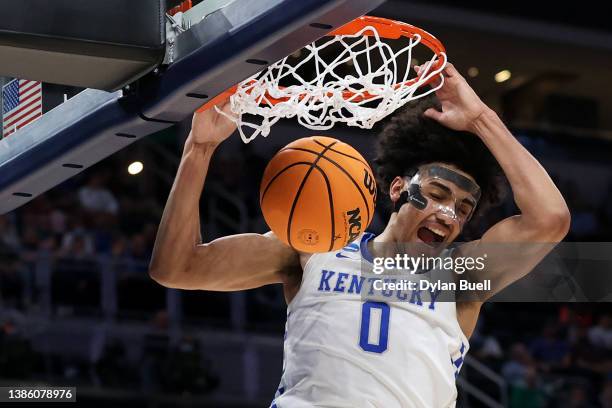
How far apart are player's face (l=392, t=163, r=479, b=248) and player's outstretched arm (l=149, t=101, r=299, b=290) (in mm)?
431

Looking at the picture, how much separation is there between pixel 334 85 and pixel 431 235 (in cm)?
70

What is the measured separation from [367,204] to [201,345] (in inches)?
167

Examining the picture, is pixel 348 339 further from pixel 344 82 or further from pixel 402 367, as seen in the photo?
pixel 344 82

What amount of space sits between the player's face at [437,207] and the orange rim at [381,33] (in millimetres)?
463

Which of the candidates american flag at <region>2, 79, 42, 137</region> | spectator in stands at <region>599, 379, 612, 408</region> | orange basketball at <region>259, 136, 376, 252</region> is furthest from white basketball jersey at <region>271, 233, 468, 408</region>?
spectator in stands at <region>599, 379, 612, 408</region>

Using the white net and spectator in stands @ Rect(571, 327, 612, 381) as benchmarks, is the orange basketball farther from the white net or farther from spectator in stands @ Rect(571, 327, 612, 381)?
spectator in stands @ Rect(571, 327, 612, 381)

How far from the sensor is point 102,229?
27.1 feet

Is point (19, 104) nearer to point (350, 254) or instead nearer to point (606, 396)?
point (350, 254)

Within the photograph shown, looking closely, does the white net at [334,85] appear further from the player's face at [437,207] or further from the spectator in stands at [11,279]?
the spectator in stands at [11,279]

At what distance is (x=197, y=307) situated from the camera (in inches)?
307

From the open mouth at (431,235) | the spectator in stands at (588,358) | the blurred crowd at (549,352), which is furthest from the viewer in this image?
the spectator in stands at (588,358)

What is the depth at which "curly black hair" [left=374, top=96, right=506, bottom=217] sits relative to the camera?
3.71 m

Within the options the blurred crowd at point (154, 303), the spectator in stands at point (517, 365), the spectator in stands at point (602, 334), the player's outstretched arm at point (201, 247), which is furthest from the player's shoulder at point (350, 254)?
the spectator in stands at point (602, 334)

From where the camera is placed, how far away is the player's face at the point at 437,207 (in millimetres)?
A: 3455
